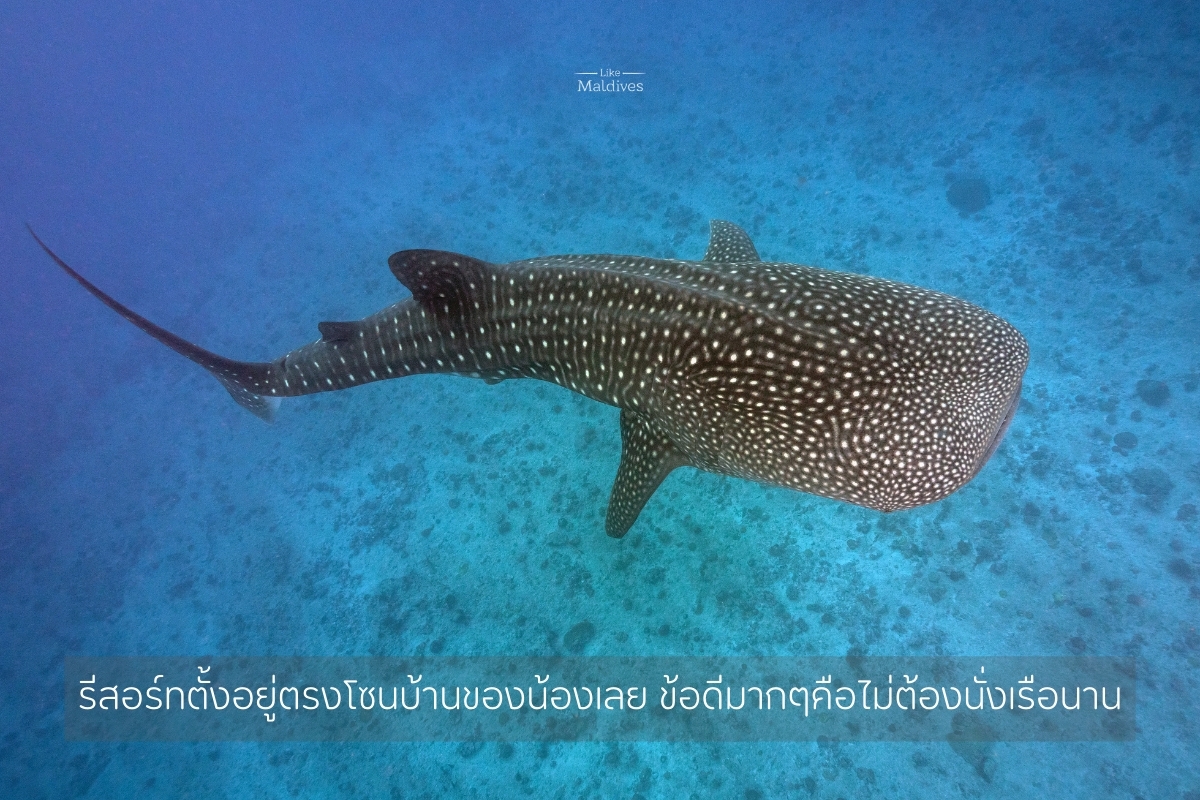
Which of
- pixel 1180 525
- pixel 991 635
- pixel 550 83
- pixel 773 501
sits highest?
pixel 550 83

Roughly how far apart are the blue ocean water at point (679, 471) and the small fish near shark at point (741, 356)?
97.9 inches

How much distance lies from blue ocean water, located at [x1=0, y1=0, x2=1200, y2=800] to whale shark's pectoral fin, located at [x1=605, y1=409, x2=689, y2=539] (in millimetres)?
1479

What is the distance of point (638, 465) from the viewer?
4047mm

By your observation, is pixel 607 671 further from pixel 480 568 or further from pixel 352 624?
pixel 352 624

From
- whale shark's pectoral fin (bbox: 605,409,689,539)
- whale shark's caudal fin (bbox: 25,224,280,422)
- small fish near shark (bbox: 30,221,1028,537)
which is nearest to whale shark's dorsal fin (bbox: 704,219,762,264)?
small fish near shark (bbox: 30,221,1028,537)

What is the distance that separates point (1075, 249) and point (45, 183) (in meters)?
39.1

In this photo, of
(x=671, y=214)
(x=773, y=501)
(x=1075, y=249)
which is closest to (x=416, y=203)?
(x=671, y=214)

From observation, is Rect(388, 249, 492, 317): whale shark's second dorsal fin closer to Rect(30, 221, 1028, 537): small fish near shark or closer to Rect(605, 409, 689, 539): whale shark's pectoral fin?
Rect(30, 221, 1028, 537): small fish near shark

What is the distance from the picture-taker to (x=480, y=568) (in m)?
5.84

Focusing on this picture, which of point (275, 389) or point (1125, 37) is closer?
point (275, 389)
